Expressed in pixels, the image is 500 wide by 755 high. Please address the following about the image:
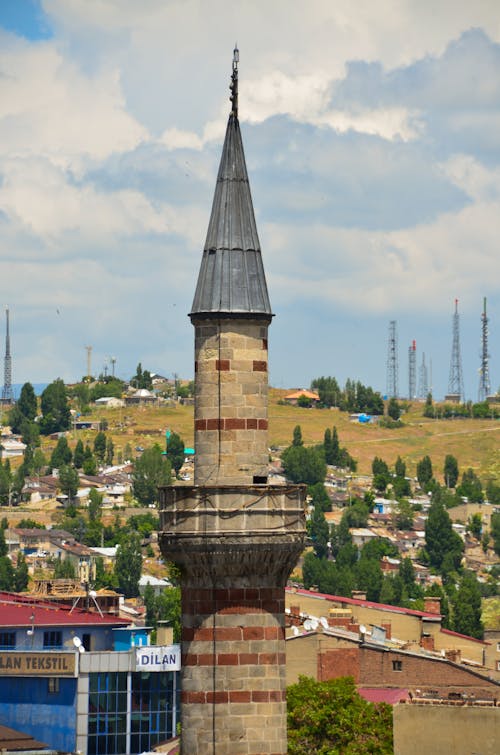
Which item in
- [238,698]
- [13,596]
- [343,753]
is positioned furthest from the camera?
[13,596]

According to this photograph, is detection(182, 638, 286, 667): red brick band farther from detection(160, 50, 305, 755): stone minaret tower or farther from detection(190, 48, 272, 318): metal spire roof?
detection(190, 48, 272, 318): metal spire roof

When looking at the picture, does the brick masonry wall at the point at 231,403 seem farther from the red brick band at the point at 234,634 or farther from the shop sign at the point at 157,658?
Answer: the shop sign at the point at 157,658

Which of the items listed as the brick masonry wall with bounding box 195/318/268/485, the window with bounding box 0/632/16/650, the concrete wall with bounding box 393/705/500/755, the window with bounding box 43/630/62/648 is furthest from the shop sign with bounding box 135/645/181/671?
the brick masonry wall with bounding box 195/318/268/485

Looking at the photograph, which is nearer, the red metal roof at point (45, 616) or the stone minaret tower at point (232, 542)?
the stone minaret tower at point (232, 542)

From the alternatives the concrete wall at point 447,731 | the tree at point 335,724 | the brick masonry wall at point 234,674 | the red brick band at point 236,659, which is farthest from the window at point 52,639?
the red brick band at point 236,659

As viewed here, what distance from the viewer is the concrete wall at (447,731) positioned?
69.4m

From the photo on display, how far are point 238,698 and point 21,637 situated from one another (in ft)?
414

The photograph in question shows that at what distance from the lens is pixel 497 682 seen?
14950 centimetres

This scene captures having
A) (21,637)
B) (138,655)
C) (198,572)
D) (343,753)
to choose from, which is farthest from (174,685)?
(198,572)

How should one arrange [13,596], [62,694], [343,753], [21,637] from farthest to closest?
1. [13,596]
2. [21,637]
3. [62,694]
4. [343,753]

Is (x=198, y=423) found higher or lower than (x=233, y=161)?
lower

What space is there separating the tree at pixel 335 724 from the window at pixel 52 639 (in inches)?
2151

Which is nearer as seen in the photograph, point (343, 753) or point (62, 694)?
point (343, 753)

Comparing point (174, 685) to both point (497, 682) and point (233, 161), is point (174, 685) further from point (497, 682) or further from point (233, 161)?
point (233, 161)
